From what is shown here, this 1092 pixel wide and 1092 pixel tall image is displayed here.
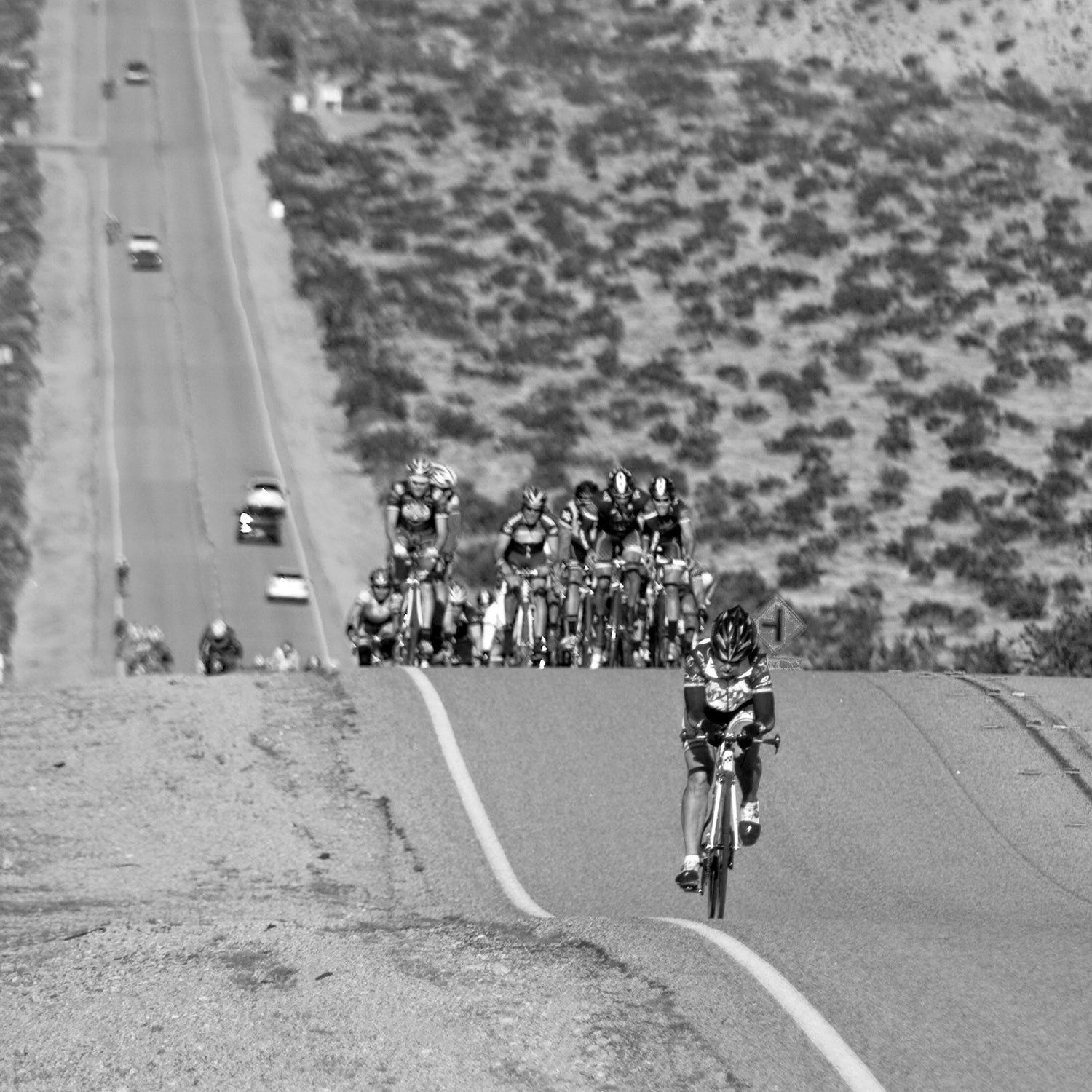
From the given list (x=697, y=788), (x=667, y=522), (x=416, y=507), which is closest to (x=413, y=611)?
(x=416, y=507)

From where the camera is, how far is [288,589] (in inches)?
1566

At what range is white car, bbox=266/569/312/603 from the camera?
39.7 meters

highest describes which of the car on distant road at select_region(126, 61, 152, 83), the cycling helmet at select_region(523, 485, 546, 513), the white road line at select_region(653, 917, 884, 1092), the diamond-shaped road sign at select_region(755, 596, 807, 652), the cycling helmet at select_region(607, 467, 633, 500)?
the car on distant road at select_region(126, 61, 152, 83)

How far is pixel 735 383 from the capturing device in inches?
1923

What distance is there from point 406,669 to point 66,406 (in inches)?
1287

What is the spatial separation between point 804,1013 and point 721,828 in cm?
302

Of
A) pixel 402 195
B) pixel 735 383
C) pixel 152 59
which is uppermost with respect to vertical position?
pixel 152 59

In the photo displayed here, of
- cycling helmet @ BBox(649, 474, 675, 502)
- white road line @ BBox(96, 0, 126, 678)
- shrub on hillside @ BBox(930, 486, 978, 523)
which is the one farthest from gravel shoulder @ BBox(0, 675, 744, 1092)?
shrub on hillside @ BBox(930, 486, 978, 523)

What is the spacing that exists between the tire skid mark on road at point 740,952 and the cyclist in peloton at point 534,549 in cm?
401

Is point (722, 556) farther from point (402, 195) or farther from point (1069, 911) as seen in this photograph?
point (1069, 911)

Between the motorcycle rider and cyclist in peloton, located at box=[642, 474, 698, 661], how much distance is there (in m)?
5.88

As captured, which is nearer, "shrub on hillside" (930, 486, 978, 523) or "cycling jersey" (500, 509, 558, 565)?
"cycling jersey" (500, 509, 558, 565)

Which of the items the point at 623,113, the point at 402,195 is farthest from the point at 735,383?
the point at 623,113

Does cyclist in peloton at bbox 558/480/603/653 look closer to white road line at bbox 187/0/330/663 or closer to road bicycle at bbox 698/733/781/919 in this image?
road bicycle at bbox 698/733/781/919
